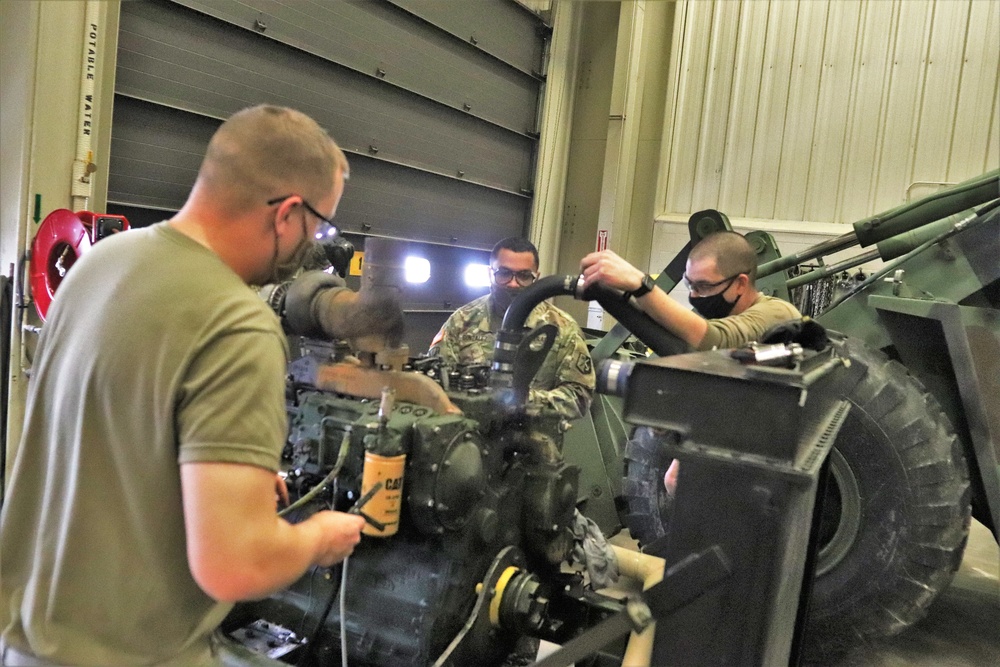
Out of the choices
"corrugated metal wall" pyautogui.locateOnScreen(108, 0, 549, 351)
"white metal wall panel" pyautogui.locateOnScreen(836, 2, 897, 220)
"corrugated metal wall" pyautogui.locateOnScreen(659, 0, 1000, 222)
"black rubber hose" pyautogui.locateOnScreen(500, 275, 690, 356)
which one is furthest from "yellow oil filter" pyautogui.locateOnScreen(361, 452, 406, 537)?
"white metal wall panel" pyautogui.locateOnScreen(836, 2, 897, 220)

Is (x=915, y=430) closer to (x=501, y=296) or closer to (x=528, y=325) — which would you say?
(x=528, y=325)

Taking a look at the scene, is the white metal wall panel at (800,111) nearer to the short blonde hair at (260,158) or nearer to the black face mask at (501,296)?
the black face mask at (501,296)

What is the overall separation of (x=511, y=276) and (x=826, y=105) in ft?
14.0

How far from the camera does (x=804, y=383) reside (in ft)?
4.28

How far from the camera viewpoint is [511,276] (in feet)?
11.1

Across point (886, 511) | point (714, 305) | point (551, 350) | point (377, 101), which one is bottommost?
point (886, 511)

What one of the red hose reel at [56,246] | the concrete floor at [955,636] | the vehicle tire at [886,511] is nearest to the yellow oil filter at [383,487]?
the vehicle tire at [886,511]

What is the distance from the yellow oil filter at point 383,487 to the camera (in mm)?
1795

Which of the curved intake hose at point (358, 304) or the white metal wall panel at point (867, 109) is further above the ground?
the white metal wall panel at point (867, 109)

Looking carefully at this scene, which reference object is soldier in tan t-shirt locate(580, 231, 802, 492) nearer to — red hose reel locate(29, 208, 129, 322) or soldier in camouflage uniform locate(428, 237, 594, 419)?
soldier in camouflage uniform locate(428, 237, 594, 419)

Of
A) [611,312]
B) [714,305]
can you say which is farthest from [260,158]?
[714,305]

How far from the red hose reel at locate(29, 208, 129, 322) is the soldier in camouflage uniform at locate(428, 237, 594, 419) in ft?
4.41

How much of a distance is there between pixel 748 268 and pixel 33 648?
2063 mm

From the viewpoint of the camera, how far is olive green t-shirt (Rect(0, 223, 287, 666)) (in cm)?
111
